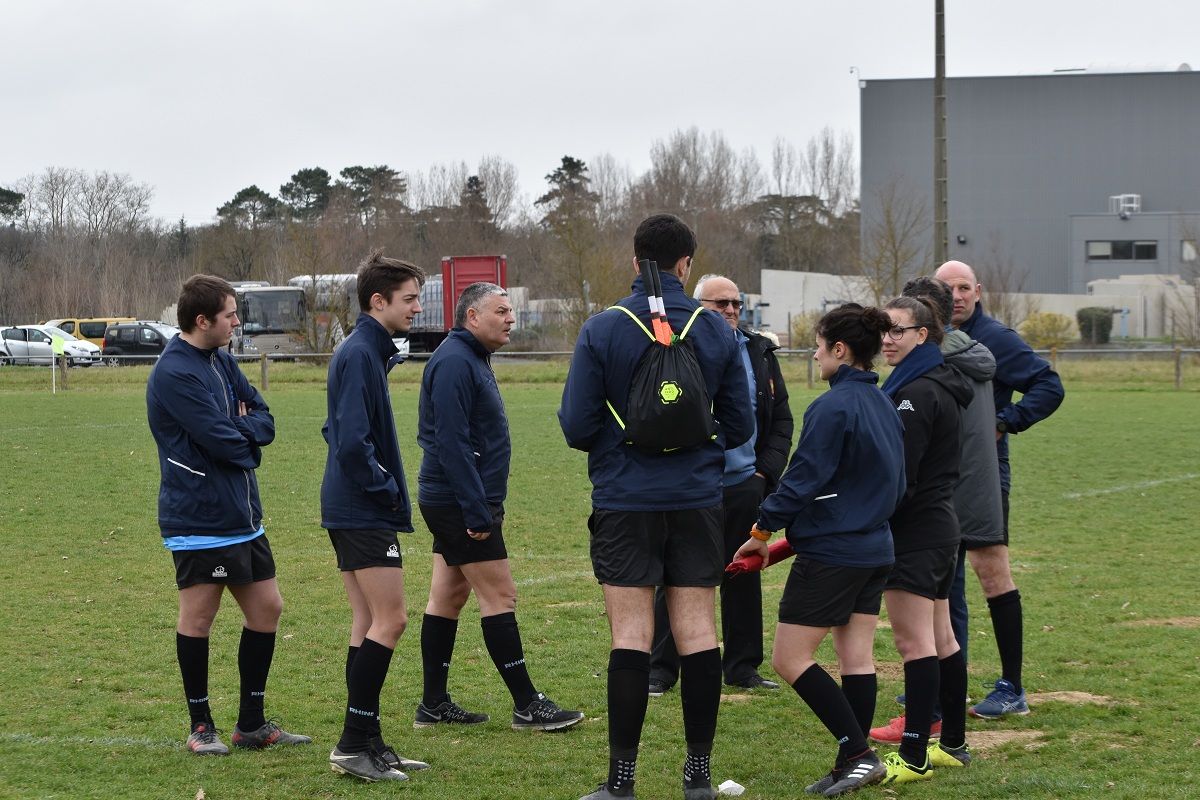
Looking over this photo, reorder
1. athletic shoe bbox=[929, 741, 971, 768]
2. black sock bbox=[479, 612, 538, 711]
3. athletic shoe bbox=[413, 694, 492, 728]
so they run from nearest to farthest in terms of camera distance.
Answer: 1. athletic shoe bbox=[929, 741, 971, 768]
2. black sock bbox=[479, 612, 538, 711]
3. athletic shoe bbox=[413, 694, 492, 728]

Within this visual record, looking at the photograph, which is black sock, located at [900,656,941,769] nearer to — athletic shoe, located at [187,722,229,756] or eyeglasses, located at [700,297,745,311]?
eyeglasses, located at [700,297,745,311]

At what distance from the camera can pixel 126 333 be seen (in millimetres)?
42969

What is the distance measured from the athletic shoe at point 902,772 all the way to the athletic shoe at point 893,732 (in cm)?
49

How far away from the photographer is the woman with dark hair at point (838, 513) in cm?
450

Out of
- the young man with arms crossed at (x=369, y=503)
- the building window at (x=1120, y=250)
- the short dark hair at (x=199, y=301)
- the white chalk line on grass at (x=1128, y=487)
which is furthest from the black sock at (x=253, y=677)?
the building window at (x=1120, y=250)

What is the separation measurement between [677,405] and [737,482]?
2.16m

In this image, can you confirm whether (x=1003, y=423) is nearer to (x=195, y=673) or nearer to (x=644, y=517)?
(x=644, y=517)

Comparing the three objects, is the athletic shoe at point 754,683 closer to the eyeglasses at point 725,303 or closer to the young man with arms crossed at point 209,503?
the eyeglasses at point 725,303

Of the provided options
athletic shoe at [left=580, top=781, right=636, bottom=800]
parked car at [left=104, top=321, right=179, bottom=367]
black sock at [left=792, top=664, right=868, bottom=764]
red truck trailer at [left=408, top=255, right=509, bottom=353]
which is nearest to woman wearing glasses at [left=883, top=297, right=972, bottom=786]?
black sock at [left=792, top=664, right=868, bottom=764]

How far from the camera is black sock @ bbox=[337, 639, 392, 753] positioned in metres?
4.89

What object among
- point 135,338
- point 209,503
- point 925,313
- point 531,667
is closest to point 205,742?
point 209,503

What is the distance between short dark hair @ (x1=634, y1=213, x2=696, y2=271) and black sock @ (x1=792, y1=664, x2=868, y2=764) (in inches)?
65.9

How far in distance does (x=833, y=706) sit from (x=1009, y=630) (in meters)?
1.57

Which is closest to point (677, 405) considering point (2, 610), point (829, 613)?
point (829, 613)
